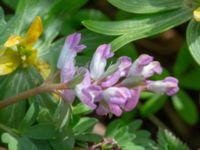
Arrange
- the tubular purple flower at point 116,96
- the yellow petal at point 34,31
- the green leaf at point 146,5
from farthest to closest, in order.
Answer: the green leaf at point 146,5
the yellow petal at point 34,31
the tubular purple flower at point 116,96

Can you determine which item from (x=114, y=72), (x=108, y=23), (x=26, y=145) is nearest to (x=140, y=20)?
(x=108, y=23)

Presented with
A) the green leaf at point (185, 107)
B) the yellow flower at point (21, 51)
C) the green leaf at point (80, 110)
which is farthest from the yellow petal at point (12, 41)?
the green leaf at point (185, 107)

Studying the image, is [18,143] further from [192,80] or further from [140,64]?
[192,80]

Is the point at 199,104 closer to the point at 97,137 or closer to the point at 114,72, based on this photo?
the point at 97,137

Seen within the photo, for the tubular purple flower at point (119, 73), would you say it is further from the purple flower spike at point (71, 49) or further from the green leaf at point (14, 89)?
the green leaf at point (14, 89)

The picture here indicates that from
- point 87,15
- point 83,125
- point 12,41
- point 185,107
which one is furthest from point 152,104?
point 12,41

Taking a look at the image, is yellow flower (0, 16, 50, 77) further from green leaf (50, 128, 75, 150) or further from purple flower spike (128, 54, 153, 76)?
purple flower spike (128, 54, 153, 76)
